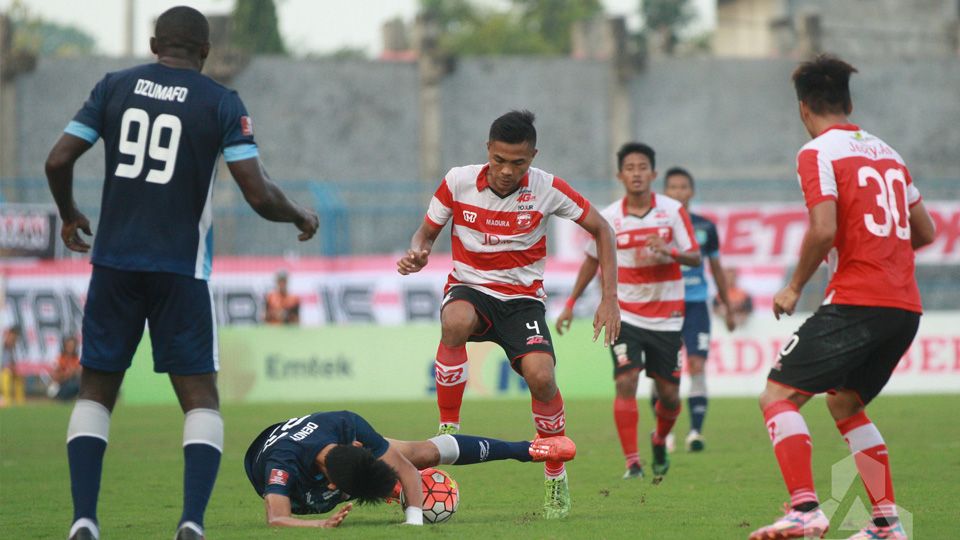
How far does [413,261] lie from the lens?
8.21 m

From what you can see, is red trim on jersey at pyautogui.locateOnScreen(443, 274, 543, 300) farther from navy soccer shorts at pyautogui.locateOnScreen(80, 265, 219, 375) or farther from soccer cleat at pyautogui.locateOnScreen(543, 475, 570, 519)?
navy soccer shorts at pyautogui.locateOnScreen(80, 265, 219, 375)

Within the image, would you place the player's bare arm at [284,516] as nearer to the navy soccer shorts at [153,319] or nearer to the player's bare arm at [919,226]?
the navy soccer shorts at [153,319]

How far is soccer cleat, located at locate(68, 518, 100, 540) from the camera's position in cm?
624

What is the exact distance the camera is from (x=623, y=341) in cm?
1123

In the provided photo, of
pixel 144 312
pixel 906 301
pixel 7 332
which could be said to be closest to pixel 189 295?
pixel 144 312

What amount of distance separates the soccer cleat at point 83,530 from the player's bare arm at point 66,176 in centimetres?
134

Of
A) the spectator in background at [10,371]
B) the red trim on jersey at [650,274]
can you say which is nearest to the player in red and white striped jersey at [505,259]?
the red trim on jersey at [650,274]

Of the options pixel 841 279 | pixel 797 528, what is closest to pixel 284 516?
pixel 797 528

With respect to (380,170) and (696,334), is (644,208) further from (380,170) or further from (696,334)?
(380,170)

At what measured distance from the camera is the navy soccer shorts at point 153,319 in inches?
250

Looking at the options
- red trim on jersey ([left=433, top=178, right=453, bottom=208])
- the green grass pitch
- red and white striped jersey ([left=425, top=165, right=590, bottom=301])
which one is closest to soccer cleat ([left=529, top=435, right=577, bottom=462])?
the green grass pitch

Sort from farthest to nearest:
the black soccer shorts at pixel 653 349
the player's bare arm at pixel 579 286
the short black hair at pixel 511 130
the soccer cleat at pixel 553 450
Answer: the black soccer shorts at pixel 653 349, the player's bare arm at pixel 579 286, the short black hair at pixel 511 130, the soccer cleat at pixel 553 450

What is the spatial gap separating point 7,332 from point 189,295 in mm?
18953

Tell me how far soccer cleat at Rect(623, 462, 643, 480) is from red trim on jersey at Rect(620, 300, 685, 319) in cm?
130
